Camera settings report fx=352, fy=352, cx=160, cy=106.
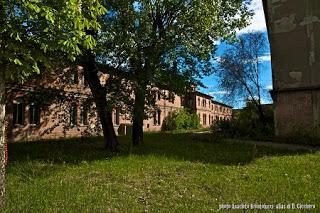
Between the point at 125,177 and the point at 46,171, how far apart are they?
2.66 metres

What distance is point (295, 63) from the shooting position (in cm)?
2153

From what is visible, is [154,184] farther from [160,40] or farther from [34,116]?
[34,116]

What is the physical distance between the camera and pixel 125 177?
377 inches

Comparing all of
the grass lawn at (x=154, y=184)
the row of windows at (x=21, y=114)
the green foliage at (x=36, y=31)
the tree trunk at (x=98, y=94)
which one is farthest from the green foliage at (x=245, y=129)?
the green foliage at (x=36, y=31)

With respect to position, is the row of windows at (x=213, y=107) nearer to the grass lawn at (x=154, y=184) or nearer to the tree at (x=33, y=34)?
the grass lawn at (x=154, y=184)

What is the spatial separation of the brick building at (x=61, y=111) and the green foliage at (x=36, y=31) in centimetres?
931

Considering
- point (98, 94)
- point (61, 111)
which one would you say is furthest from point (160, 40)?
point (61, 111)

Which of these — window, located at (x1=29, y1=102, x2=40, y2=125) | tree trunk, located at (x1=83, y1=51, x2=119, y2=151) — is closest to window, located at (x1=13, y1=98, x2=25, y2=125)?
window, located at (x1=29, y1=102, x2=40, y2=125)

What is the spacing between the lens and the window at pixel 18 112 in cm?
2777

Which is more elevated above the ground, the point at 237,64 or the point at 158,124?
the point at 237,64

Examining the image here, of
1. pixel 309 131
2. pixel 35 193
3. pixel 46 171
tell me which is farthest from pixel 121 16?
pixel 309 131

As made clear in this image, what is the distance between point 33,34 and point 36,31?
7cm

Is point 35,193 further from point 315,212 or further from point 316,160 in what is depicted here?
point 316,160

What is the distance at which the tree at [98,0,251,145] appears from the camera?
546 inches
